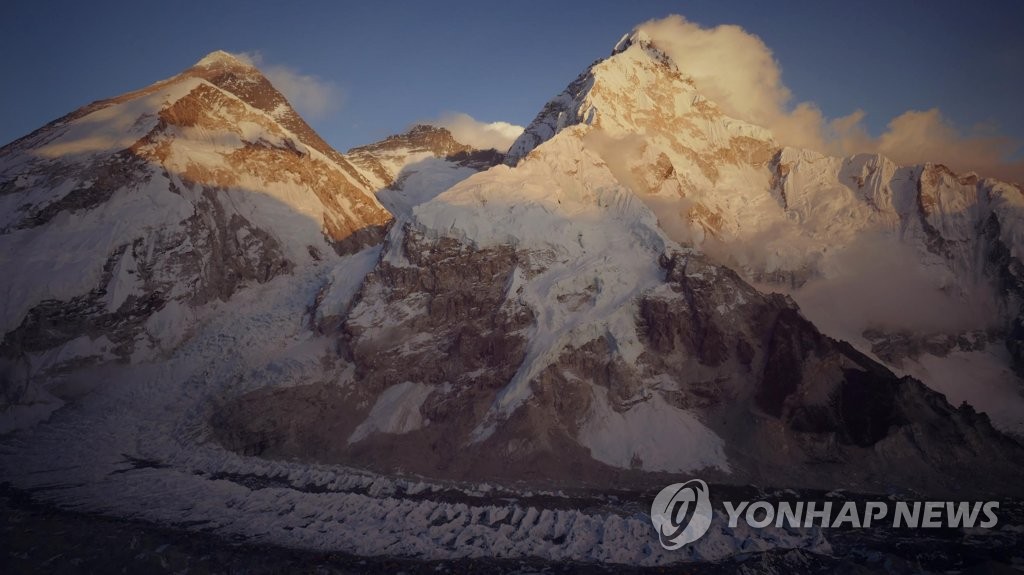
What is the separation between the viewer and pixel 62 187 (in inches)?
2532

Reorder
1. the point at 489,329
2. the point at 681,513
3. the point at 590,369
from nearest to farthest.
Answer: the point at 681,513 < the point at 590,369 < the point at 489,329

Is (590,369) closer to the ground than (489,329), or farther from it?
closer to the ground

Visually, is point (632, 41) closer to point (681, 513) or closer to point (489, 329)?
point (489, 329)

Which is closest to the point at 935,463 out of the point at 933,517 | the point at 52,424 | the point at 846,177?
the point at 933,517

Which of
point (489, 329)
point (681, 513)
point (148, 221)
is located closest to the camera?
point (681, 513)

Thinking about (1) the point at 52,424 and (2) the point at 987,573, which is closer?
(2) the point at 987,573

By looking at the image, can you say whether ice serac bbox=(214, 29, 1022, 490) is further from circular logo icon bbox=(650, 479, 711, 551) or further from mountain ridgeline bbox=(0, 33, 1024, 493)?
circular logo icon bbox=(650, 479, 711, 551)

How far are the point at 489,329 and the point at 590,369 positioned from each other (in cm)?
942

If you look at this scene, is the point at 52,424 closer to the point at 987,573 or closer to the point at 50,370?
the point at 50,370

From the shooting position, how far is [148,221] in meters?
65.0

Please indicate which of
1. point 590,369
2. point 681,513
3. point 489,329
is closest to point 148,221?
point 489,329

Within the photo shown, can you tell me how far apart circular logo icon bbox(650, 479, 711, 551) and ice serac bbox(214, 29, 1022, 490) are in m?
3.53

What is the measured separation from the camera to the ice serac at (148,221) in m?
56.4

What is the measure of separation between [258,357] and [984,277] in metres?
78.3
